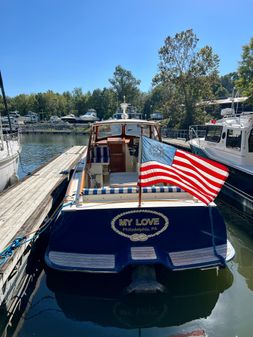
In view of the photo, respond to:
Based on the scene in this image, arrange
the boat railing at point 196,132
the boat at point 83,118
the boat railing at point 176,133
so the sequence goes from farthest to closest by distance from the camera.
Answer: the boat at point 83,118 → the boat railing at point 176,133 → the boat railing at point 196,132

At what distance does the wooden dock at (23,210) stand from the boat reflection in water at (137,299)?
3.77 feet

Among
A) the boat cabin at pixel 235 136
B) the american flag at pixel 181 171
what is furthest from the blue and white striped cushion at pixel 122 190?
the boat cabin at pixel 235 136

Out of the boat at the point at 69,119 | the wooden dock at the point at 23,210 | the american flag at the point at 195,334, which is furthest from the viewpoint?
the boat at the point at 69,119

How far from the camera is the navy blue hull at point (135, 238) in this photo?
5.63 meters

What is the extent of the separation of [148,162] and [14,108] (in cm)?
9114

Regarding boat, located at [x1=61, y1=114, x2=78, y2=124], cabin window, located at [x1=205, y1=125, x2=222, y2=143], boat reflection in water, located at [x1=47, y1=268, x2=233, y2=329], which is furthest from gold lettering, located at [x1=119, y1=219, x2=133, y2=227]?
boat, located at [x1=61, y1=114, x2=78, y2=124]

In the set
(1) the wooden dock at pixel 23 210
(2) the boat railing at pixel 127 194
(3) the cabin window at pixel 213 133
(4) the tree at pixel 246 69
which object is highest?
(4) the tree at pixel 246 69

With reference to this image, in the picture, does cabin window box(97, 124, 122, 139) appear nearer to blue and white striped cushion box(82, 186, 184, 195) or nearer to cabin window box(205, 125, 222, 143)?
blue and white striped cushion box(82, 186, 184, 195)

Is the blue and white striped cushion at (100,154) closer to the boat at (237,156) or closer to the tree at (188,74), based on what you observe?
the boat at (237,156)

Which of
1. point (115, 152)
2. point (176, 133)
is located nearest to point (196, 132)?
point (115, 152)

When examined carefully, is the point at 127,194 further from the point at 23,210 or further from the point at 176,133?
the point at 176,133

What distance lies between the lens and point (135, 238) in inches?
227

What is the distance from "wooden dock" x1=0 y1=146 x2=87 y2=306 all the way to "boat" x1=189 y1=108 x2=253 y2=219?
6659mm

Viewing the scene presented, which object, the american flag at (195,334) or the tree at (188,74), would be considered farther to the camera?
the tree at (188,74)
